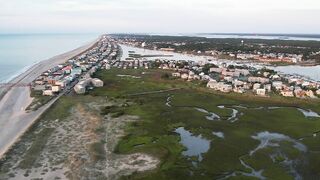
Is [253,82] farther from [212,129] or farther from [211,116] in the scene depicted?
[212,129]

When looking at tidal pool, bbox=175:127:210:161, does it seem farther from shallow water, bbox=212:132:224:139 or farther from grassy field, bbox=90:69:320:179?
shallow water, bbox=212:132:224:139

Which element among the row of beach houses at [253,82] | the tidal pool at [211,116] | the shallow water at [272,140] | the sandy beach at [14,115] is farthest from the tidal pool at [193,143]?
the row of beach houses at [253,82]

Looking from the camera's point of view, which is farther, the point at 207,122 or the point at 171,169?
the point at 207,122

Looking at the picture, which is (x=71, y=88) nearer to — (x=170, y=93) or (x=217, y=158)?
(x=170, y=93)

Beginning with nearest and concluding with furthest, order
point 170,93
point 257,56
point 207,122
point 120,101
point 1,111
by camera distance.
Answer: point 207,122 → point 1,111 → point 120,101 → point 170,93 → point 257,56

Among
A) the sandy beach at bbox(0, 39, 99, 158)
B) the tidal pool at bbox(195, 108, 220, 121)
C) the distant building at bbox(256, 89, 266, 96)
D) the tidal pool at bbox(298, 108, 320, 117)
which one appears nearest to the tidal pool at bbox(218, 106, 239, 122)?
the tidal pool at bbox(195, 108, 220, 121)

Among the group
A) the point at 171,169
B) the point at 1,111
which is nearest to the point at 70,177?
the point at 171,169
